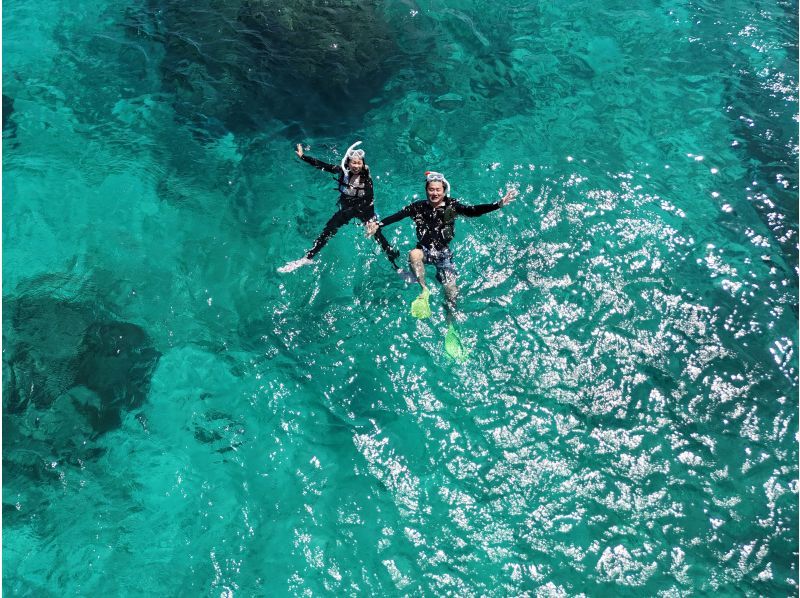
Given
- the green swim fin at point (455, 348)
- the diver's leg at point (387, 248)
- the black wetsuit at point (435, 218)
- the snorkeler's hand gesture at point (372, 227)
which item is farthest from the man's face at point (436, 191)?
the green swim fin at point (455, 348)

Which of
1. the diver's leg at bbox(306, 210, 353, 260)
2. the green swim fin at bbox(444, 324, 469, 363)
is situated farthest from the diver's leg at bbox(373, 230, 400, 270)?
the green swim fin at bbox(444, 324, 469, 363)

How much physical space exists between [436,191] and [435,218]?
1.62ft

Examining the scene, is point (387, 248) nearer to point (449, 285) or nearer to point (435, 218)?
point (435, 218)

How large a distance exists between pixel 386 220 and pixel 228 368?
3.90m

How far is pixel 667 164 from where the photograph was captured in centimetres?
1264

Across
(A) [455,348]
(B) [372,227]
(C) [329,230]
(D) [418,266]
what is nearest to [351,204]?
(C) [329,230]

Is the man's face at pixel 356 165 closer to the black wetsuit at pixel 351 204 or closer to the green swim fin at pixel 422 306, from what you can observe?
the black wetsuit at pixel 351 204

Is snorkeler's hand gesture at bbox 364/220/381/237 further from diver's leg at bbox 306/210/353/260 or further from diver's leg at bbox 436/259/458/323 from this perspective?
diver's leg at bbox 436/259/458/323

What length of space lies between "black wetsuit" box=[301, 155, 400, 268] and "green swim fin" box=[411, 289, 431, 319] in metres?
1.03

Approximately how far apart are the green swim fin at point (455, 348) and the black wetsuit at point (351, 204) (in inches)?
71.3

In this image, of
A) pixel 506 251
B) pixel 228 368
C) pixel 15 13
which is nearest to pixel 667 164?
pixel 506 251

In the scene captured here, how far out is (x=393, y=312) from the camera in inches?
411

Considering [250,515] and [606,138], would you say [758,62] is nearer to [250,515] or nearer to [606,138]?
[606,138]

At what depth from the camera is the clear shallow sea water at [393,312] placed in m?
8.52
